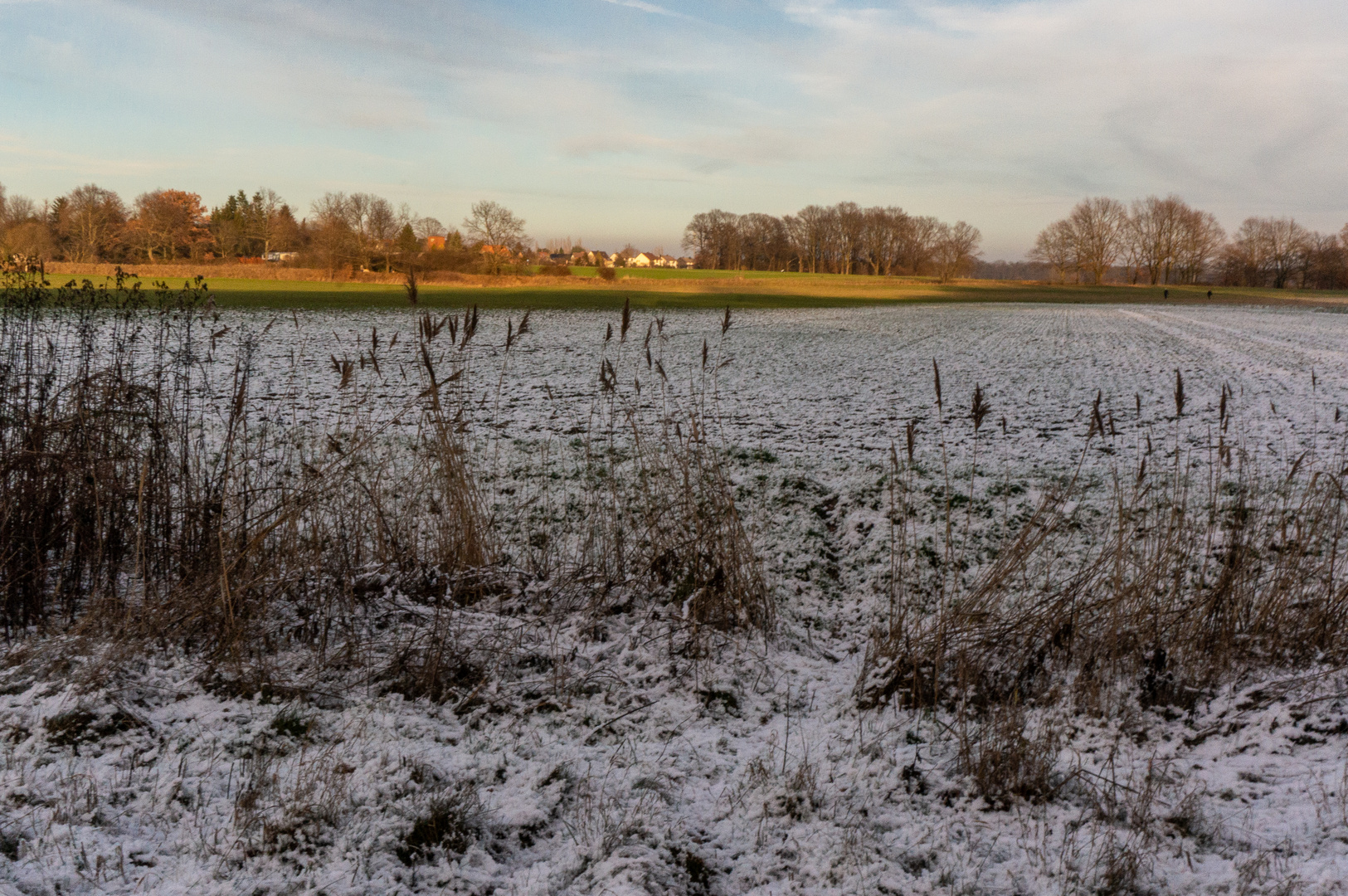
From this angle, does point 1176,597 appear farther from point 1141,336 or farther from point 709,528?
point 1141,336

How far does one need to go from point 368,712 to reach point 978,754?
122 inches

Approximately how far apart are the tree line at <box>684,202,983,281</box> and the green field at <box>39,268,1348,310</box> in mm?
33253

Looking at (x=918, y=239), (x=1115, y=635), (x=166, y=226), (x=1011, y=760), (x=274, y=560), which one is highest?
(x=918, y=239)

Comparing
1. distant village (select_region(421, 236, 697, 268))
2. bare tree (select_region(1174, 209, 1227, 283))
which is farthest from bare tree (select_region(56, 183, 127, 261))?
bare tree (select_region(1174, 209, 1227, 283))

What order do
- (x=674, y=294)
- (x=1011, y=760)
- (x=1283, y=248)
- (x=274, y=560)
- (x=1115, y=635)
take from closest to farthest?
(x=1011, y=760) → (x=1115, y=635) → (x=274, y=560) → (x=674, y=294) → (x=1283, y=248)

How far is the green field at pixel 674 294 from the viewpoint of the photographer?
42406 mm

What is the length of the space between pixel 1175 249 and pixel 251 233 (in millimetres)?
116645

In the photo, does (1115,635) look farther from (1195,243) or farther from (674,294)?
(1195,243)

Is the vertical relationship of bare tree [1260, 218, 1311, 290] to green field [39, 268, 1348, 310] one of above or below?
above

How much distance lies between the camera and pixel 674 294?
57719 millimetres

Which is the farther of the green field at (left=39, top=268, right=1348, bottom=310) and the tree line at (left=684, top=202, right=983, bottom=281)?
the tree line at (left=684, top=202, right=983, bottom=281)

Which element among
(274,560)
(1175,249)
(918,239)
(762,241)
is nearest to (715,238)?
(762,241)

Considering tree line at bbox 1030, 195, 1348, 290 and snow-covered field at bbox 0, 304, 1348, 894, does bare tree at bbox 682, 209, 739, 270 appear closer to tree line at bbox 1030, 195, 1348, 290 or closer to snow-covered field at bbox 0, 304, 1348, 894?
tree line at bbox 1030, 195, 1348, 290

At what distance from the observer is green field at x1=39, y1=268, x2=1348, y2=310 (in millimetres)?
42406
